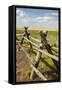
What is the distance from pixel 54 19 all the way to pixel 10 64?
1.51 ft

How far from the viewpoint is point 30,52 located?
2.15 meters

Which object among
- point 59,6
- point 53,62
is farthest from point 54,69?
point 59,6

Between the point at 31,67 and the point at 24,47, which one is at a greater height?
the point at 24,47

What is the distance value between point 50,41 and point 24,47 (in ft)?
0.70

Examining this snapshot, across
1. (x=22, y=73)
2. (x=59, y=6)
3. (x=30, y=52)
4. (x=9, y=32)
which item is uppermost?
(x=59, y=6)

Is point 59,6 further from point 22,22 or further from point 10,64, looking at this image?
point 10,64

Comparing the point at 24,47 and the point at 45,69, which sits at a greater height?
the point at 24,47

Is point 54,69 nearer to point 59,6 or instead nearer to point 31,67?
point 31,67

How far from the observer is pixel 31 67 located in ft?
7.11

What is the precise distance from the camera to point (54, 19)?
7.37 ft

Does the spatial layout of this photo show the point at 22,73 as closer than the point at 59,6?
Yes

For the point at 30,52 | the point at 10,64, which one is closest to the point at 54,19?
the point at 30,52

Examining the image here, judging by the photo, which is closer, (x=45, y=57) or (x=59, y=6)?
(x=45, y=57)

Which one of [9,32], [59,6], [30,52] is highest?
[59,6]
